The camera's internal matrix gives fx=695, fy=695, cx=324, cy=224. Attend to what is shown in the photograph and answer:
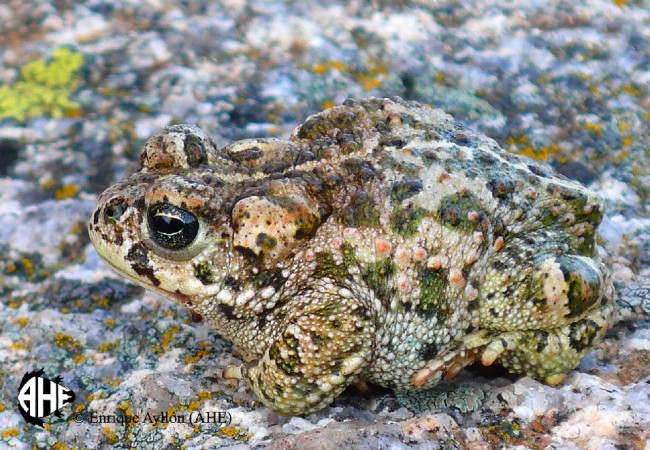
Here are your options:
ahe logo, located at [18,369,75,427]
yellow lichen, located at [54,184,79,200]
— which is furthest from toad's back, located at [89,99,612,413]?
yellow lichen, located at [54,184,79,200]

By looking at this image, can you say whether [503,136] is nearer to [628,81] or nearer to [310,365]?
[628,81]

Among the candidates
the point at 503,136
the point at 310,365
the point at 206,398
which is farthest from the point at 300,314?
the point at 503,136

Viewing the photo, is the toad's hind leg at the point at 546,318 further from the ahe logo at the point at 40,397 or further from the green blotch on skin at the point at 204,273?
the ahe logo at the point at 40,397

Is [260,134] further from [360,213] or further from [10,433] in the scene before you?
[10,433]

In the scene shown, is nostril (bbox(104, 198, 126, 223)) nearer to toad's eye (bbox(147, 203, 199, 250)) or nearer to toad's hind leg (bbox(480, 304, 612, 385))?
toad's eye (bbox(147, 203, 199, 250))

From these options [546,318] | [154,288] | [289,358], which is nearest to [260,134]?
[154,288]

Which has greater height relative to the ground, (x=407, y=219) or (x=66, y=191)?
(x=407, y=219)

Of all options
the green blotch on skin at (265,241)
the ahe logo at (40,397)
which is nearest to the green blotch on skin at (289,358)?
the green blotch on skin at (265,241)
